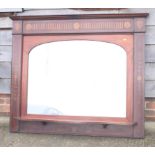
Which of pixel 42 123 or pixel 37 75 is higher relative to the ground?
pixel 37 75

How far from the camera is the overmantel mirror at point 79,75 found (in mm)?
1801

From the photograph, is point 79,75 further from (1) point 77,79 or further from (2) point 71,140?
(2) point 71,140

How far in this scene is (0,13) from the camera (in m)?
1.96

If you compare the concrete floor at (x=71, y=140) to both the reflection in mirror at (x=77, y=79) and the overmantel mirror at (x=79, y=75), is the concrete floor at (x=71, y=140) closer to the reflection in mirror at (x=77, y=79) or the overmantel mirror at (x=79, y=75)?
the overmantel mirror at (x=79, y=75)

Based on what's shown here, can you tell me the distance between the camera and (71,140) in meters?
1.79

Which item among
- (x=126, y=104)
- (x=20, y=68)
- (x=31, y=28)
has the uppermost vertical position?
(x=31, y=28)

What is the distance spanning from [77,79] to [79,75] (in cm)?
3

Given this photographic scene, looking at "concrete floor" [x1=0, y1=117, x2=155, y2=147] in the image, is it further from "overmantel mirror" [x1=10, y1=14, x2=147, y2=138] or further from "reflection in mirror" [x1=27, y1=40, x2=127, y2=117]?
"reflection in mirror" [x1=27, y1=40, x2=127, y2=117]

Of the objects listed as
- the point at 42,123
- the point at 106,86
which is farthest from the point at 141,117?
the point at 42,123

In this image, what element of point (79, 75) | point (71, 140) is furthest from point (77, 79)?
point (71, 140)

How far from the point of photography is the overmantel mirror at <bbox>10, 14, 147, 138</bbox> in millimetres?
1801

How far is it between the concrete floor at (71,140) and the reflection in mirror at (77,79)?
166 millimetres
